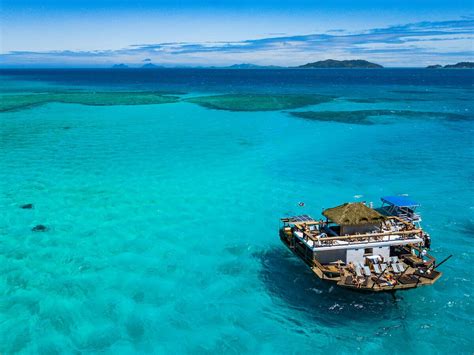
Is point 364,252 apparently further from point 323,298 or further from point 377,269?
point 323,298

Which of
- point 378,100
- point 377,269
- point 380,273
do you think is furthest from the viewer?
point 378,100

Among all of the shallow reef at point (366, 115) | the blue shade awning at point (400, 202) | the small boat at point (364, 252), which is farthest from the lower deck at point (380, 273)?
the shallow reef at point (366, 115)

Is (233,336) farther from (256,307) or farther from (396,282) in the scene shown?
(396,282)

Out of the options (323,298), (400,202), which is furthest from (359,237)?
(400,202)

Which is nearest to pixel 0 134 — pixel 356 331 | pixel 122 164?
pixel 122 164

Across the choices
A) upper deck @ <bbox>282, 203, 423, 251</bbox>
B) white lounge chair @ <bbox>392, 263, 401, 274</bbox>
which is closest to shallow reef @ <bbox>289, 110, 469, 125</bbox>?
upper deck @ <bbox>282, 203, 423, 251</bbox>

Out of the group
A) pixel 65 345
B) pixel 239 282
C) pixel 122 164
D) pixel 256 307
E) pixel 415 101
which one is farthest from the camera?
pixel 415 101

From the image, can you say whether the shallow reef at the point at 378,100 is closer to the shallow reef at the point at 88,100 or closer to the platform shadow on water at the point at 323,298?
the shallow reef at the point at 88,100
